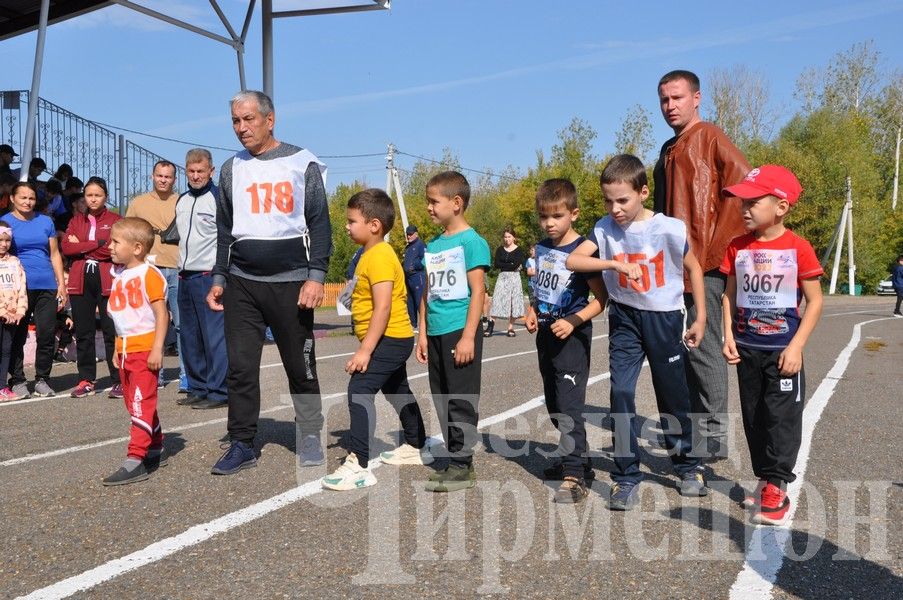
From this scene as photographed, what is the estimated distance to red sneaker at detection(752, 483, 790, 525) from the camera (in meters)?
4.19

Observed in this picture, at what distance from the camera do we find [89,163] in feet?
53.0

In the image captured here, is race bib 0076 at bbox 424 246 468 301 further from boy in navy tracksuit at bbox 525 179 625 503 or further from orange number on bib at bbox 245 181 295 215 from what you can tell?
orange number on bib at bbox 245 181 295 215

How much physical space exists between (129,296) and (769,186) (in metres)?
3.65

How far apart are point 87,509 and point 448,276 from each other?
2.21 meters

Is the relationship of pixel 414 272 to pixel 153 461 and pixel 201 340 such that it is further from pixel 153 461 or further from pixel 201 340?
pixel 153 461

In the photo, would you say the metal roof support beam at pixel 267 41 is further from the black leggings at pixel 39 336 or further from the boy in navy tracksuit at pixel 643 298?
the boy in navy tracksuit at pixel 643 298

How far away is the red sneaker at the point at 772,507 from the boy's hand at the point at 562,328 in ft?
4.08

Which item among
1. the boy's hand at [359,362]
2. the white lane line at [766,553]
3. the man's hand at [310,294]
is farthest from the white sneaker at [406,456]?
the white lane line at [766,553]

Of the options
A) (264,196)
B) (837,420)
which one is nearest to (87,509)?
(264,196)

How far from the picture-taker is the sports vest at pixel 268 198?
527 centimetres

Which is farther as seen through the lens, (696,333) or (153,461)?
(153,461)

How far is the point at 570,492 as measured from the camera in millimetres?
4539

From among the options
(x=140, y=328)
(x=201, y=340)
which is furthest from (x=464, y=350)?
(x=201, y=340)

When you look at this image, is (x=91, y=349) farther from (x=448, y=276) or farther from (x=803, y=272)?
(x=803, y=272)
